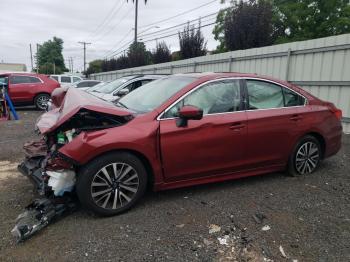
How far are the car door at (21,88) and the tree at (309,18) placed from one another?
19.2m

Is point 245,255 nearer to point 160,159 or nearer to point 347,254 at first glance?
point 347,254

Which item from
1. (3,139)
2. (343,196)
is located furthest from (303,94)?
(3,139)

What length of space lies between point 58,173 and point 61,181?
9cm

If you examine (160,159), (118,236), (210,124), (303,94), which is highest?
(303,94)

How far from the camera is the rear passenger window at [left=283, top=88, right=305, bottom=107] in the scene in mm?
4652

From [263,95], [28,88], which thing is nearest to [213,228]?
[263,95]

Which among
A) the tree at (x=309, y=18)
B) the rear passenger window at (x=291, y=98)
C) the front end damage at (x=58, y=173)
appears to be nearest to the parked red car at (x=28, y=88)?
the front end damage at (x=58, y=173)

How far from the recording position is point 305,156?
4.82m

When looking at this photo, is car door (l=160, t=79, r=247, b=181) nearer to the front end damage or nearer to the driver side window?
the driver side window

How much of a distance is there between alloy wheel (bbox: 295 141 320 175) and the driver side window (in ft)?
4.41

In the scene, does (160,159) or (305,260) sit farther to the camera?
(160,159)

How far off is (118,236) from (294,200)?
2245 mm

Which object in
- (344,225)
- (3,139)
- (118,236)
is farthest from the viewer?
(3,139)

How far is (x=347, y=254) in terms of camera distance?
291cm
